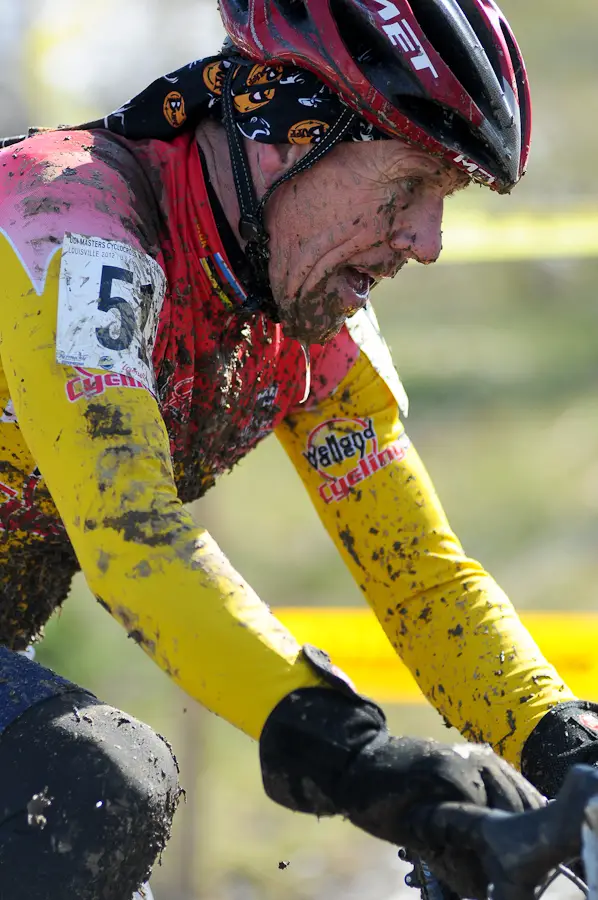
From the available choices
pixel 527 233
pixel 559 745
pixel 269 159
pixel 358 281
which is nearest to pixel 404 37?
pixel 269 159

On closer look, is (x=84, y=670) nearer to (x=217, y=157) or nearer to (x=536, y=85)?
(x=217, y=157)

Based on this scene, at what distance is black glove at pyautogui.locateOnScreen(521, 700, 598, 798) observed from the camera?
2473mm

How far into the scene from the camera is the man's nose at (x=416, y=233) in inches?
99.0

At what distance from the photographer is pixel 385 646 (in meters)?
5.32

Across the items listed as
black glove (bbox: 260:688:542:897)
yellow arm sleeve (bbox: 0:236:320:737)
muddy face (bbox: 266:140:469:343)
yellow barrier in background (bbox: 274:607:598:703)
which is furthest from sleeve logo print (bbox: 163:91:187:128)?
yellow barrier in background (bbox: 274:607:598:703)

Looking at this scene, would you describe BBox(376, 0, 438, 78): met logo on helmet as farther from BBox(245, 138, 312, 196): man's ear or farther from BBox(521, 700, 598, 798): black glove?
BBox(521, 700, 598, 798): black glove

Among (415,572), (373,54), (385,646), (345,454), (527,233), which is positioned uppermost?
(373,54)

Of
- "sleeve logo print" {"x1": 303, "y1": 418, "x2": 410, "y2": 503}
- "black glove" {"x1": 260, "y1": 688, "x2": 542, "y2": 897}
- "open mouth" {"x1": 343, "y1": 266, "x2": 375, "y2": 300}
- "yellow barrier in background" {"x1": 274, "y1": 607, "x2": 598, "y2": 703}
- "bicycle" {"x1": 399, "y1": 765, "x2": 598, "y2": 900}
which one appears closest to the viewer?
"bicycle" {"x1": 399, "y1": 765, "x2": 598, "y2": 900}

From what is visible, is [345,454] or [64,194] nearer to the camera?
[64,194]

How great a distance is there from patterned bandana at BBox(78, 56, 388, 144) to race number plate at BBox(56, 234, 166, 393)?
45 centimetres

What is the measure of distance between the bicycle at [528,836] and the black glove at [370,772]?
0.03 m

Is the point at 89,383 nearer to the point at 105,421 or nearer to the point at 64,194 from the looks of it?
the point at 105,421

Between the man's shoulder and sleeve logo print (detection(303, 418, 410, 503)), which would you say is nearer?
the man's shoulder

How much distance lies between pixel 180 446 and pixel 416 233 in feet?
2.17
